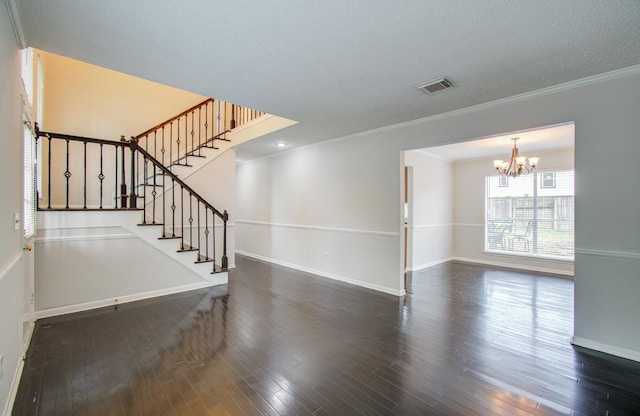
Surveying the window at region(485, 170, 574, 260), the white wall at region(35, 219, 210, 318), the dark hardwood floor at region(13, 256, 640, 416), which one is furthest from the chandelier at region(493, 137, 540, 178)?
the white wall at region(35, 219, 210, 318)

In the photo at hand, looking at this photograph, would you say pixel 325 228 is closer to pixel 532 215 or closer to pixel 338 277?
pixel 338 277

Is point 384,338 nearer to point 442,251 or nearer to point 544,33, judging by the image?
point 544,33

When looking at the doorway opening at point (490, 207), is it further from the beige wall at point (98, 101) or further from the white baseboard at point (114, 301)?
the beige wall at point (98, 101)

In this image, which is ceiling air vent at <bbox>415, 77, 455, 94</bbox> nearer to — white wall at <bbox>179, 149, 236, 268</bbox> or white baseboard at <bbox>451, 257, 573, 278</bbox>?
white wall at <bbox>179, 149, 236, 268</bbox>

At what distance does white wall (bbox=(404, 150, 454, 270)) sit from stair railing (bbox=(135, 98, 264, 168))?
13.0ft

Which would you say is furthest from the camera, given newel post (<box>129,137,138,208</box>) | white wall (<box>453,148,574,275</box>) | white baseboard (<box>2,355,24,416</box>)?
white wall (<box>453,148,574,275</box>)

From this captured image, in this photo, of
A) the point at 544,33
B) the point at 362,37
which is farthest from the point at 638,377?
the point at 362,37

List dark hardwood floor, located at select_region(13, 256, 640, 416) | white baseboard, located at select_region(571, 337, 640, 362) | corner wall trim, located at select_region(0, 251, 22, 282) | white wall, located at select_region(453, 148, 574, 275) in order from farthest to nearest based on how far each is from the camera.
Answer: white wall, located at select_region(453, 148, 574, 275) < white baseboard, located at select_region(571, 337, 640, 362) < dark hardwood floor, located at select_region(13, 256, 640, 416) < corner wall trim, located at select_region(0, 251, 22, 282)

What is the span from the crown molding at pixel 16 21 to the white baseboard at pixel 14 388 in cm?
250

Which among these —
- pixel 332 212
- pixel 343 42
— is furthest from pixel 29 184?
pixel 332 212

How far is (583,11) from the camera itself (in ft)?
6.13

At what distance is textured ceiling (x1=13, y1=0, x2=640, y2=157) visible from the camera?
1859 mm

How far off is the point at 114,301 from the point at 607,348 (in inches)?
229

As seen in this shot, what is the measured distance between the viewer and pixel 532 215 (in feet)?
21.3
